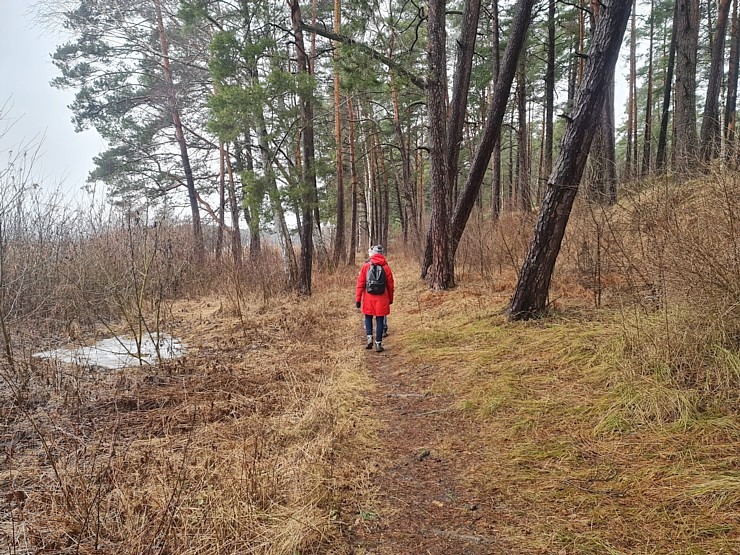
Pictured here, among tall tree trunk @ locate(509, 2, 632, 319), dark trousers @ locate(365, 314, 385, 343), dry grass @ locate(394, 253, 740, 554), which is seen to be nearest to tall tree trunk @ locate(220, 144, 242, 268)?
dark trousers @ locate(365, 314, 385, 343)

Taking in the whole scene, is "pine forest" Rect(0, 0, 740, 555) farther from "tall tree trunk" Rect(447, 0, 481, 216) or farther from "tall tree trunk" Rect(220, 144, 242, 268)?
"tall tree trunk" Rect(220, 144, 242, 268)

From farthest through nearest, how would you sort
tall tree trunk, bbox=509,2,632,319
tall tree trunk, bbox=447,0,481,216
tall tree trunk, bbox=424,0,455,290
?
tall tree trunk, bbox=447,0,481,216 → tall tree trunk, bbox=424,0,455,290 → tall tree trunk, bbox=509,2,632,319

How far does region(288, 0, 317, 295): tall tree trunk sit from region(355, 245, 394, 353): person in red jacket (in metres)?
3.89

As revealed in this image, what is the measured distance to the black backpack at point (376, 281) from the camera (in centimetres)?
556

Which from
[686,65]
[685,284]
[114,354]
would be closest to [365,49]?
[685,284]

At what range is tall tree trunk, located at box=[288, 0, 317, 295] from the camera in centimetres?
834

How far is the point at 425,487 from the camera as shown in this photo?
2.36m

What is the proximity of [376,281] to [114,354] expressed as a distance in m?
3.74

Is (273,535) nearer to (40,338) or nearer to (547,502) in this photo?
(547,502)

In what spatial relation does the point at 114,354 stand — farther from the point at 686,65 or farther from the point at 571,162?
the point at 686,65

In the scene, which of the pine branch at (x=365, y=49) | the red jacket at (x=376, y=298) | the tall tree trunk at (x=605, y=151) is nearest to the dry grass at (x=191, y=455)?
the red jacket at (x=376, y=298)

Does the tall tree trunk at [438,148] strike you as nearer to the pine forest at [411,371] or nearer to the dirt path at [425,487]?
the pine forest at [411,371]

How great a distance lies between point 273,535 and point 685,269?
369 cm

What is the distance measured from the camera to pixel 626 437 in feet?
8.07
